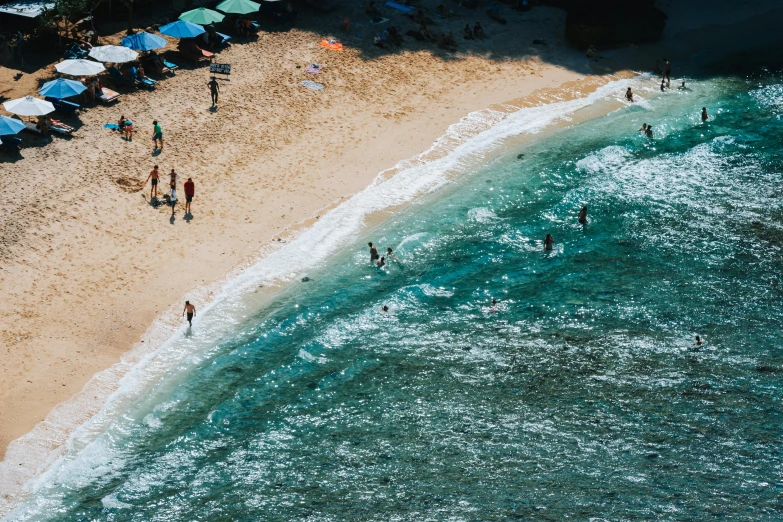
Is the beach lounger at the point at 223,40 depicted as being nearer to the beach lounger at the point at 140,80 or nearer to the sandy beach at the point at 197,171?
the sandy beach at the point at 197,171

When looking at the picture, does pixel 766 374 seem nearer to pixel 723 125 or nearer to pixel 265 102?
pixel 723 125

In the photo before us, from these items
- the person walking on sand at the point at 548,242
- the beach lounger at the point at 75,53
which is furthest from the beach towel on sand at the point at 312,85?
the person walking on sand at the point at 548,242

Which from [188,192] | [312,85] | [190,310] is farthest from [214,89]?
[190,310]

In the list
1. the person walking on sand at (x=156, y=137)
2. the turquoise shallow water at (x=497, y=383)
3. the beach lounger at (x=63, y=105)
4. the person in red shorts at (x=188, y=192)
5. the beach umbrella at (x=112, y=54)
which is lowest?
the turquoise shallow water at (x=497, y=383)

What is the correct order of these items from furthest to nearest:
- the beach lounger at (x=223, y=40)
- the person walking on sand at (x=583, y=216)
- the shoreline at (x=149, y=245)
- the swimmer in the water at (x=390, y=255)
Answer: the beach lounger at (x=223, y=40)
the person walking on sand at (x=583, y=216)
the swimmer in the water at (x=390, y=255)
the shoreline at (x=149, y=245)

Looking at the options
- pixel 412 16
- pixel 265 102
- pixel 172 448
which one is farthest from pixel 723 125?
pixel 172 448
